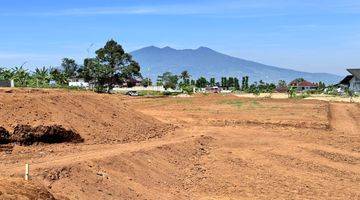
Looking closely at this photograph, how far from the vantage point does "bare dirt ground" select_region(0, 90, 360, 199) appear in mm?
13992

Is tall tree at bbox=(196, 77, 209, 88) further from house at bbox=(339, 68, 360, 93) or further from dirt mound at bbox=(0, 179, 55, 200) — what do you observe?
dirt mound at bbox=(0, 179, 55, 200)

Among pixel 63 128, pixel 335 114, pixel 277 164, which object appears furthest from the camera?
pixel 335 114

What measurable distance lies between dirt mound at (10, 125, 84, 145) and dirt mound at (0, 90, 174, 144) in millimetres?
255

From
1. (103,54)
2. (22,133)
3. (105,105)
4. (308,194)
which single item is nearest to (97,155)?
(22,133)

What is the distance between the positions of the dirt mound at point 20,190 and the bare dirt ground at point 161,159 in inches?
0.9

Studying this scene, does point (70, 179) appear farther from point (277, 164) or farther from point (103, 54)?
point (103, 54)

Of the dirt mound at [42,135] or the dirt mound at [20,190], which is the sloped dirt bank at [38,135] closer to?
the dirt mound at [42,135]

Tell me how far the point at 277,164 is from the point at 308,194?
13.7 ft

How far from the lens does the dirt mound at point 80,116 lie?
19.4 meters

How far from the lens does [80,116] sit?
22.3 m

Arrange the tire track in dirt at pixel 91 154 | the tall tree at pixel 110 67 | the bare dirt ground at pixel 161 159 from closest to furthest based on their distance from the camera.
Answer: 1. the tire track in dirt at pixel 91 154
2. the bare dirt ground at pixel 161 159
3. the tall tree at pixel 110 67

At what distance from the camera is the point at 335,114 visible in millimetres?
43625

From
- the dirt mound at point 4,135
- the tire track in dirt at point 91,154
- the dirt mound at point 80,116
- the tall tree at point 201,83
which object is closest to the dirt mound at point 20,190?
the tire track in dirt at point 91,154

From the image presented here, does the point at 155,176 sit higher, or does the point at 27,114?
the point at 27,114
